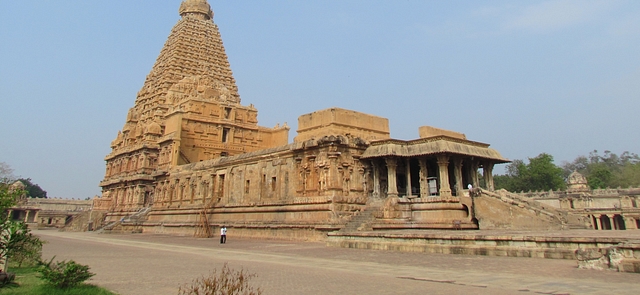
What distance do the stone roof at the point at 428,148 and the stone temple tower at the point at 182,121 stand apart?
23979 mm

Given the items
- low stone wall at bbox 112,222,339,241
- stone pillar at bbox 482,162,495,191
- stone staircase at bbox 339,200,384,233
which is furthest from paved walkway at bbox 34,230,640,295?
stone pillar at bbox 482,162,495,191

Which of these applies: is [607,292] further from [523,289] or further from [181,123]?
[181,123]

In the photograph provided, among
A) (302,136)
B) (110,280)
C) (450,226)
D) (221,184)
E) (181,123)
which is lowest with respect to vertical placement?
(110,280)

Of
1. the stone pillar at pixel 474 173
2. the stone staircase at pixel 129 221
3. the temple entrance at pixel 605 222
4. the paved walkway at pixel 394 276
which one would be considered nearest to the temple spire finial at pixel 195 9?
the stone staircase at pixel 129 221

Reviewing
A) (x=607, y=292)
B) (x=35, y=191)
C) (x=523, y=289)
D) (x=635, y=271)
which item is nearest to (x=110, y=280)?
(x=523, y=289)

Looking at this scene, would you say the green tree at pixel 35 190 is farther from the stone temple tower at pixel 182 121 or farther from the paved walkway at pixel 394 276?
the paved walkway at pixel 394 276

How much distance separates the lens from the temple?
23.3m

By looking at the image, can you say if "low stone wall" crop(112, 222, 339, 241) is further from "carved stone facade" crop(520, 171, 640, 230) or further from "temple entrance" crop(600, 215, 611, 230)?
"temple entrance" crop(600, 215, 611, 230)

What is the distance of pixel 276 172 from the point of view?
28.3 metres

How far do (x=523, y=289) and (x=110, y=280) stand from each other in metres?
8.39

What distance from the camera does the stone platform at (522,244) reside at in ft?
31.0

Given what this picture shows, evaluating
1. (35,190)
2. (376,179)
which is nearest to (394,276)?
(376,179)

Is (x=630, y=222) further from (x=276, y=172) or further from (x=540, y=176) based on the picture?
(x=276, y=172)

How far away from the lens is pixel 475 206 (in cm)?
2131
